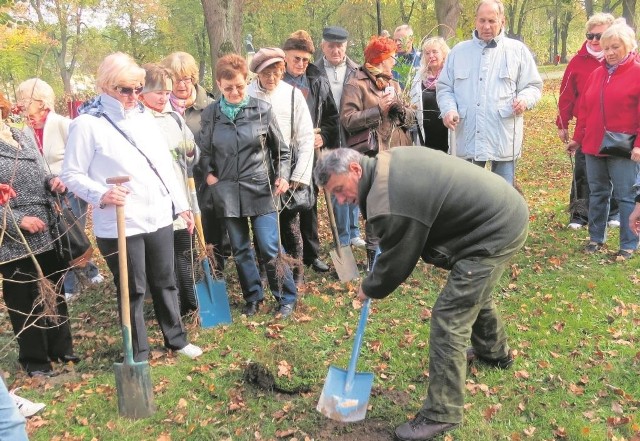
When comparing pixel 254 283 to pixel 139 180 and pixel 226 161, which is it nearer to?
pixel 226 161

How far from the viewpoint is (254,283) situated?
17.0 ft

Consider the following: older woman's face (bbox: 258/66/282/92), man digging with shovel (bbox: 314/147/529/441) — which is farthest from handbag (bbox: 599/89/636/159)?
older woman's face (bbox: 258/66/282/92)

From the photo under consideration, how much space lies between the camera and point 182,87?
16.4 ft

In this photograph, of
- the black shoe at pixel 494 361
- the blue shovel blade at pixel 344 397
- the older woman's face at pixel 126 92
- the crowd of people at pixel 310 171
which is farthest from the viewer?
the black shoe at pixel 494 361

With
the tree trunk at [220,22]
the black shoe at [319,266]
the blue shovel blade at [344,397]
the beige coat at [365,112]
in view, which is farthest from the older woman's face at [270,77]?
the tree trunk at [220,22]

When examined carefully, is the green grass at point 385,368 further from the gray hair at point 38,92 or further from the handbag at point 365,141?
the gray hair at point 38,92

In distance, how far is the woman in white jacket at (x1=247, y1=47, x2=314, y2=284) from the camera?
497cm

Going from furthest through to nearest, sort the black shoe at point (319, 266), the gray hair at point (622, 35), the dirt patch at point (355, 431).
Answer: the black shoe at point (319, 266) < the gray hair at point (622, 35) < the dirt patch at point (355, 431)

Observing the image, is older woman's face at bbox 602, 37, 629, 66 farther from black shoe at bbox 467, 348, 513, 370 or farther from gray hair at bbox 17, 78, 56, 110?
gray hair at bbox 17, 78, 56, 110

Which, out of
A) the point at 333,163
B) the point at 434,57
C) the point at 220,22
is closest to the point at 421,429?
the point at 333,163

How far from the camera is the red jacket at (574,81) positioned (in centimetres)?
647

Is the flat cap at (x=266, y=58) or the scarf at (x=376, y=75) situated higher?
the flat cap at (x=266, y=58)

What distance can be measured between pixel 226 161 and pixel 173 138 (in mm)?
475

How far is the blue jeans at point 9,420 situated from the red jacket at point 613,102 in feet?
17.6
